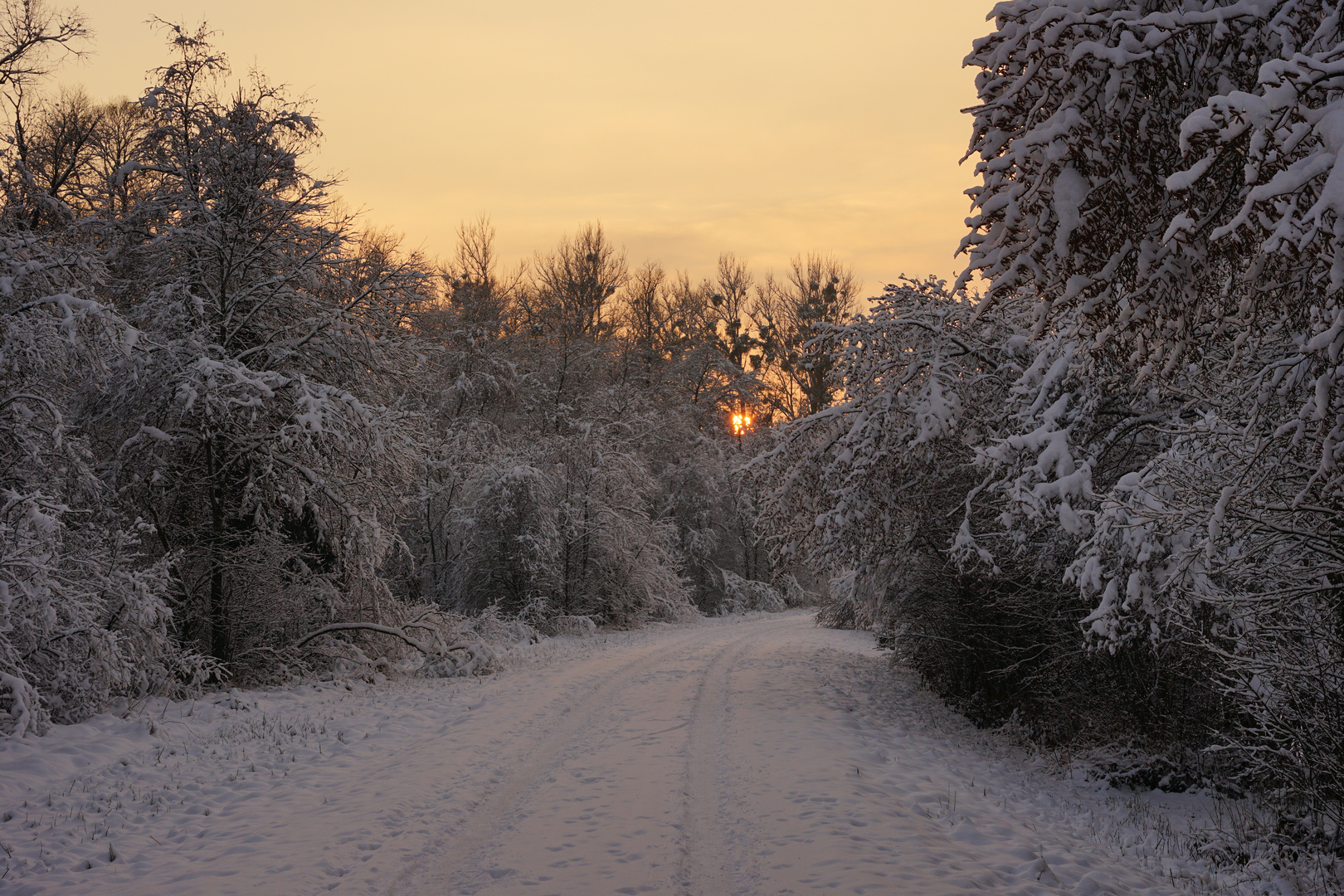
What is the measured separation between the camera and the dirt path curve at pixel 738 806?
5.33 meters

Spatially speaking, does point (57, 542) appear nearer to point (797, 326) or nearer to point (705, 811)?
point (705, 811)

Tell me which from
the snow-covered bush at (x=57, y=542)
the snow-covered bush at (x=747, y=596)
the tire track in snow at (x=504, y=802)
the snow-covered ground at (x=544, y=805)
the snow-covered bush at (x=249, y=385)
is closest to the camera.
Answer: the tire track in snow at (x=504, y=802)

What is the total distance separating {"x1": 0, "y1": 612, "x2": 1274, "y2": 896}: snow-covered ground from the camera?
17.6 feet

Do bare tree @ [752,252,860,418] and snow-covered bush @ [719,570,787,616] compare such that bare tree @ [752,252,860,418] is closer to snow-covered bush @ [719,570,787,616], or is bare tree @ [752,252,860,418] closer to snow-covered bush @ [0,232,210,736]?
snow-covered bush @ [719,570,787,616]

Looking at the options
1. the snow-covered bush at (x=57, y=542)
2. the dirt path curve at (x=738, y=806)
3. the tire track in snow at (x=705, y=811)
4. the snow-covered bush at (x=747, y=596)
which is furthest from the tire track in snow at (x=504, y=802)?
the snow-covered bush at (x=747, y=596)

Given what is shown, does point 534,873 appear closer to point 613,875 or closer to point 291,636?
point 613,875

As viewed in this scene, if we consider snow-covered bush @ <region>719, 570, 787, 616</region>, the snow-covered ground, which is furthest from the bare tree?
the snow-covered ground

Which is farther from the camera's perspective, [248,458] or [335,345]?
[335,345]

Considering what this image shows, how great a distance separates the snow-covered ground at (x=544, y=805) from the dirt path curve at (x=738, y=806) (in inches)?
1.1

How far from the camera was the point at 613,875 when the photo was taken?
5.28m

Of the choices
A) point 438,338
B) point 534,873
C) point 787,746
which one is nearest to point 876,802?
point 787,746

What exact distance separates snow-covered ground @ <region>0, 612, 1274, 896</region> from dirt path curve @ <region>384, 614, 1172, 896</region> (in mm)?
29

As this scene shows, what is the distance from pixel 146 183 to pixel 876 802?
1498 centimetres

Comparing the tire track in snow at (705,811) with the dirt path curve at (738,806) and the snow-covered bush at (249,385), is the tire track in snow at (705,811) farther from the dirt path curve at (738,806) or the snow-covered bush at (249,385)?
the snow-covered bush at (249,385)
